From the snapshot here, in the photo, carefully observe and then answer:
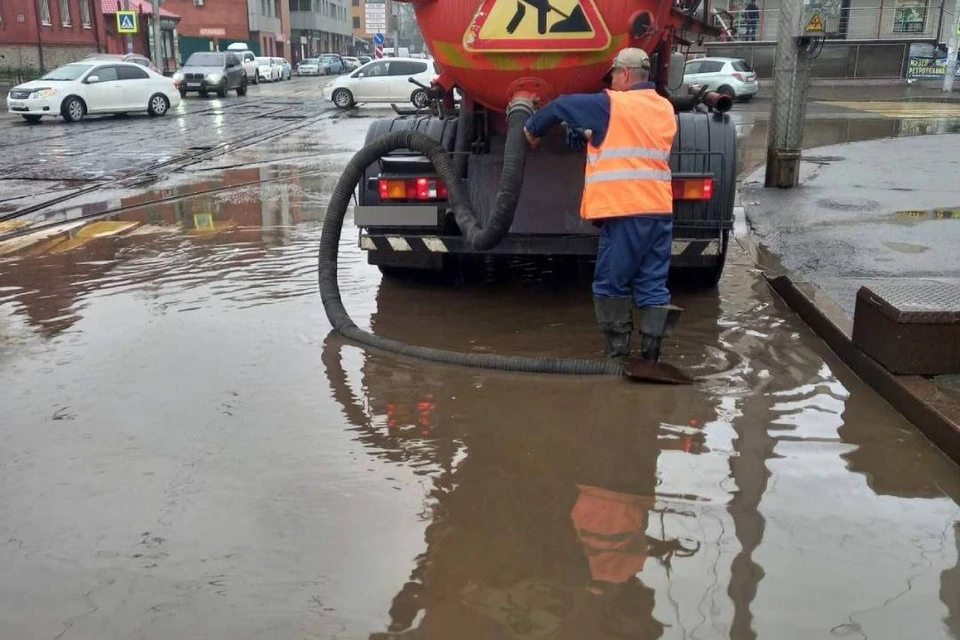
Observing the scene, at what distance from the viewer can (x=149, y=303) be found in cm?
650

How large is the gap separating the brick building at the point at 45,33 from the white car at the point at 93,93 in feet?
59.7

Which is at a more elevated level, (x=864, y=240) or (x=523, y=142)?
(x=523, y=142)

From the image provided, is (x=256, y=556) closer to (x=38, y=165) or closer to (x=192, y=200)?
(x=192, y=200)

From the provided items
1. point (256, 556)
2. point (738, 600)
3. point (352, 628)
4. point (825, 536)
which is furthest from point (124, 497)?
point (825, 536)

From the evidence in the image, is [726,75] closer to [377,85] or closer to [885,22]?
[377,85]

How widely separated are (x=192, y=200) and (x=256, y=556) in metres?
8.81

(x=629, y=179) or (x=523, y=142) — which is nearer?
(x=629, y=179)

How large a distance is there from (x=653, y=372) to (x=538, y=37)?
6.53 feet

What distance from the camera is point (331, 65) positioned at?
63.8 metres

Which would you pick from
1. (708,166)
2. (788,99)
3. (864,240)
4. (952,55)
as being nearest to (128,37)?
(952,55)

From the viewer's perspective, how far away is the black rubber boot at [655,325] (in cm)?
495

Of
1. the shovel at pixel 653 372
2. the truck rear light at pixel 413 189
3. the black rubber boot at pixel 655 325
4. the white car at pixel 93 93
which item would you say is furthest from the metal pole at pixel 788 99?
the white car at pixel 93 93

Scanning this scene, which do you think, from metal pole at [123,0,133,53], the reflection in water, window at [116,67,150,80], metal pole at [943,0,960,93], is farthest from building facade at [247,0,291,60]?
the reflection in water

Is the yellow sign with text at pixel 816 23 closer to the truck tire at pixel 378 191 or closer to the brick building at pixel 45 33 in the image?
the truck tire at pixel 378 191
